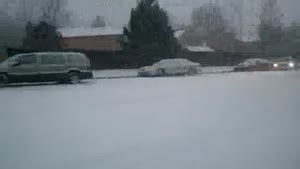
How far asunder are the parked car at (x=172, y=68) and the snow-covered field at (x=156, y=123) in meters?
0.03

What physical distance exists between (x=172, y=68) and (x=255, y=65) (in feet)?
1.21

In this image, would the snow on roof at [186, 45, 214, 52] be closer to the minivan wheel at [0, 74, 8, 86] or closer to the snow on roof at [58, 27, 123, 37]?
the snow on roof at [58, 27, 123, 37]

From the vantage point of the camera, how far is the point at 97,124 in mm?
1470

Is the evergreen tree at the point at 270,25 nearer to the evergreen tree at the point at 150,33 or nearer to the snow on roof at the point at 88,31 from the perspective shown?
the evergreen tree at the point at 150,33

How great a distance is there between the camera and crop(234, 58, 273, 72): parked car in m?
1.75

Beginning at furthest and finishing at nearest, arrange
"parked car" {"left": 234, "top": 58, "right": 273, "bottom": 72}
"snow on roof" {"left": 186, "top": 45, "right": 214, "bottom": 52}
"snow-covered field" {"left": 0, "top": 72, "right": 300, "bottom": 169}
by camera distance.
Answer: "parked car" {"left": 234, "top": 58, "right": 273, "bottom": 72}
"snow on roof" {"left": 186, "top": 45, "right": 214, "bottom": 52}
"snow-covered field" {"left": 0, "top": 72, "right": 300, "bottom": 169}

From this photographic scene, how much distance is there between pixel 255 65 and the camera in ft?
5.82

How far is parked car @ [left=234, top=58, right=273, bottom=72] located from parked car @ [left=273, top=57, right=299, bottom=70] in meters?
0.03

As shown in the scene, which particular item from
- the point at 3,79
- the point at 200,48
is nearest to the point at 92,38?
the point at 3,79

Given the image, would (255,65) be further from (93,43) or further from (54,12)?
(54,12)

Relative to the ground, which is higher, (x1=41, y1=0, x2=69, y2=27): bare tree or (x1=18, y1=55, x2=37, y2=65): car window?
(x1=41, y1=0, x2=69, y2=27): bare tree

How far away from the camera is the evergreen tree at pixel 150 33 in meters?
1.52

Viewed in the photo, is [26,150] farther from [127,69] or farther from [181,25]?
[181,25]

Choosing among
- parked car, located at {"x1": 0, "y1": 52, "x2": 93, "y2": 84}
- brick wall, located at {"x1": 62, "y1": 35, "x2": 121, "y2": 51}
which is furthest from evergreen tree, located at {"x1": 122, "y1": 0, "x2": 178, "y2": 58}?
parked car, located at {"x1": 0, "y1": 52, "x2": 93, "y2": 84}
